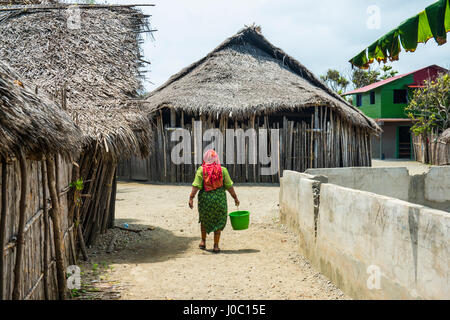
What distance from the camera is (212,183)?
217 inches

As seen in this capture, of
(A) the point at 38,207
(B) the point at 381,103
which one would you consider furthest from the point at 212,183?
(B) the point at 381,103

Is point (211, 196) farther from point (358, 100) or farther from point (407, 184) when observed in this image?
point (358, 100)

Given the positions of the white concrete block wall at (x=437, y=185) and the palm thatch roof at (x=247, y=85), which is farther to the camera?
the palm thatch roof at (x=247, y=85)

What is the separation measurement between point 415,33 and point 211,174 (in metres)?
3.56

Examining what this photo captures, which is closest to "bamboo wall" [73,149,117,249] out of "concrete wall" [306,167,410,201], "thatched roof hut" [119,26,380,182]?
"concrete wall" [306,167,410,201]

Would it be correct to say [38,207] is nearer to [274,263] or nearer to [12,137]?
[12,137]

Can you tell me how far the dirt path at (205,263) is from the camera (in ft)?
13.4

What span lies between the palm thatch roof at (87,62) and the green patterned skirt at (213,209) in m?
1.35

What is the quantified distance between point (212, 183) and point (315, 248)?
5.48ft

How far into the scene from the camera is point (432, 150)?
19359mm

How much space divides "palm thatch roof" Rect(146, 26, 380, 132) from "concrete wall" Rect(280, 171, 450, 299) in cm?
781

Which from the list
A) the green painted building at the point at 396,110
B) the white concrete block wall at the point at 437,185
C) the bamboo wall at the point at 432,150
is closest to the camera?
the white concrete block wall at the point at 437,185

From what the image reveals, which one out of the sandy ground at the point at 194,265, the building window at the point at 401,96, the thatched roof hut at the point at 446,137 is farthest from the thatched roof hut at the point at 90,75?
the building window at the point at 401,96

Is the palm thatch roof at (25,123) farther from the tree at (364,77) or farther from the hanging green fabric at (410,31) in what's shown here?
the tree at (364,77)
